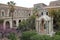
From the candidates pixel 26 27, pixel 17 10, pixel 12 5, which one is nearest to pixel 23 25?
pixel 26 27

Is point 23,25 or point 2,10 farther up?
point 2,10

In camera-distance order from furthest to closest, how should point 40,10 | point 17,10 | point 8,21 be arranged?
1. point 40,10
2. point 17,10
3. point 8,21

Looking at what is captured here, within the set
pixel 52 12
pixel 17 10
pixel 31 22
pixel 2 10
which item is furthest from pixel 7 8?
pixel 52 12

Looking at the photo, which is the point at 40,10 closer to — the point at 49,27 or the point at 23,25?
the point at 23,25

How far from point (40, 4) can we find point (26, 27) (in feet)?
61.2

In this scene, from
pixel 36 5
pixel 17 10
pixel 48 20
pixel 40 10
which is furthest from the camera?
pixel 36 5

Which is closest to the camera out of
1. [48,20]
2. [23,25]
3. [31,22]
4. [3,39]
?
[3,39]

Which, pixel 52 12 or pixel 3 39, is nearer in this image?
pixel 3 39

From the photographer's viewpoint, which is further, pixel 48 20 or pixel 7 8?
pixel 7 8

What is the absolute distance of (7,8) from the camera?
36344 mm

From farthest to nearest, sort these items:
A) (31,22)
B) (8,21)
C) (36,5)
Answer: (36,5), (8,21), (31,22)

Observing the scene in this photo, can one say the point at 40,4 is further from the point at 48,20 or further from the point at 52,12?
the point at 48,20

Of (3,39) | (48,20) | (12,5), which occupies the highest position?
(12,5)

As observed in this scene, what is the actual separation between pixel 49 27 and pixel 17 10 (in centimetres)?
1587
